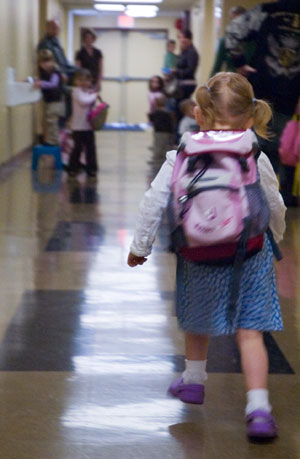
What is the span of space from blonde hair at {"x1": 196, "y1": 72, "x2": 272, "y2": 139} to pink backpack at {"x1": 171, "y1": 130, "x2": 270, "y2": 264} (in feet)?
0.32

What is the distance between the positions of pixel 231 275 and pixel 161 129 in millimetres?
9724

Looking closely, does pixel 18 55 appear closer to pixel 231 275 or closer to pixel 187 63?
pixel 187 63

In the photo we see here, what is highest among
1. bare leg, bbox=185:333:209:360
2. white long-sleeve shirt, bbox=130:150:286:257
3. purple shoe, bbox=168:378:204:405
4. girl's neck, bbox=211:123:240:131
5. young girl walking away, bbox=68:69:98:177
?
girl's neck, bbox=211:123:240:131

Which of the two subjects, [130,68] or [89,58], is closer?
[89,58]

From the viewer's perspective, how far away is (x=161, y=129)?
12258 mm

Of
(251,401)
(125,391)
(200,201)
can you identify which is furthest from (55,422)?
(200,201)

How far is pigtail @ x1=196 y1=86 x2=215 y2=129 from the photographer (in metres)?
2.70

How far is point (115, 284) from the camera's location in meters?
4.55

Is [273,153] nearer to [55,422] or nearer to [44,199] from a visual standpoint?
[55,422]

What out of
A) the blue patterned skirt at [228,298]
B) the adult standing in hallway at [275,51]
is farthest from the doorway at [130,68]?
the blue patterned skirt at [228,298]

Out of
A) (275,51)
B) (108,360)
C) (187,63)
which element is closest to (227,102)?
(108,360)

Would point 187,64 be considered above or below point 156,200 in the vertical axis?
below

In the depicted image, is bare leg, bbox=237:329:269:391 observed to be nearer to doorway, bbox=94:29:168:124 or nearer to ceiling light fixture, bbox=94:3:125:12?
ceiling light fixture, bbox=94:3:125:12

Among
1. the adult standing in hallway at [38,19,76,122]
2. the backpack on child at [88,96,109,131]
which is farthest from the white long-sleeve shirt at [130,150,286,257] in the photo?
the adult standing in hallway at [38,19,76,122]
